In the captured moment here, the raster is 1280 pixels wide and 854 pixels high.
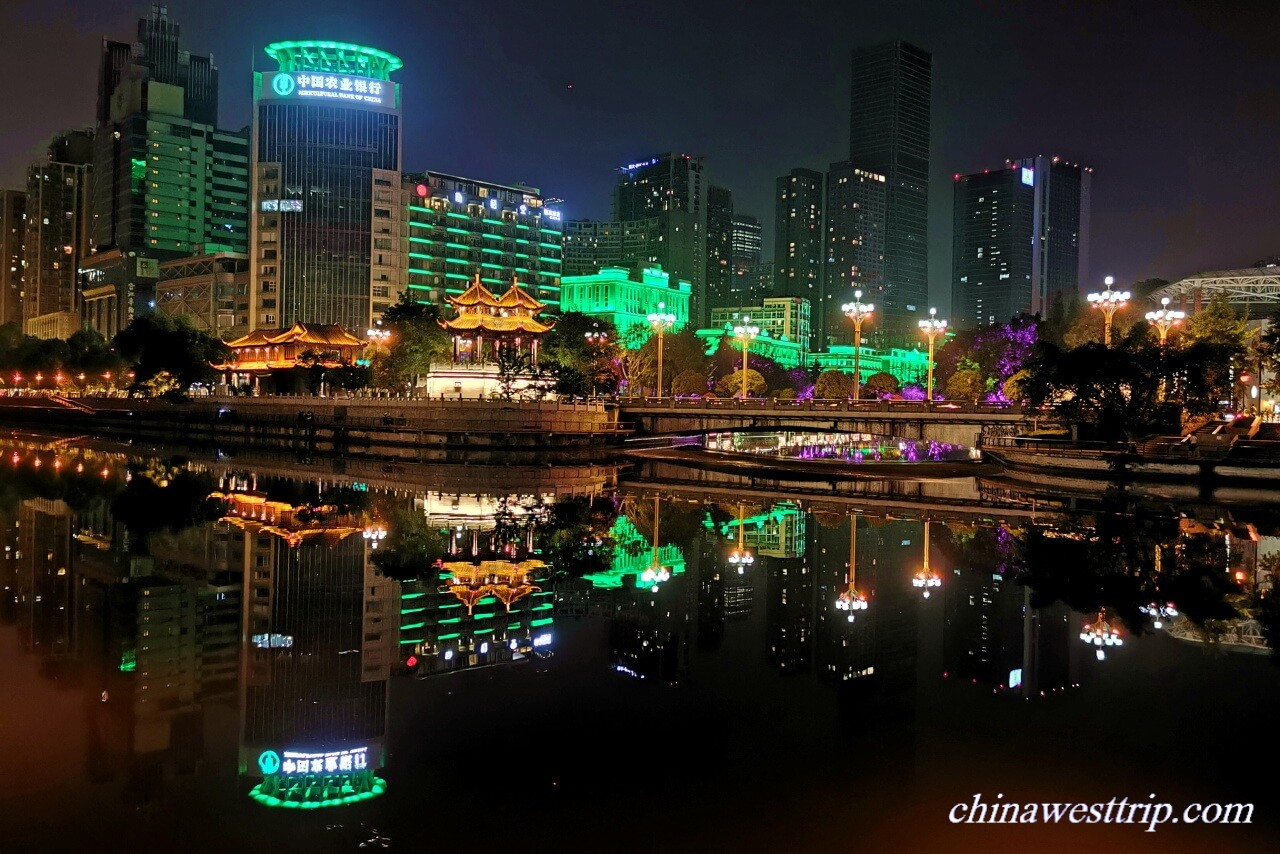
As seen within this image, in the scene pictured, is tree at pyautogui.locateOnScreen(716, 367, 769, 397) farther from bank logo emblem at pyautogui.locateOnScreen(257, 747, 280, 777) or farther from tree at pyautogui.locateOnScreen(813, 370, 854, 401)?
bank logo emblem at pyautogui.locateOnScreen(257, 747, 280, 777)

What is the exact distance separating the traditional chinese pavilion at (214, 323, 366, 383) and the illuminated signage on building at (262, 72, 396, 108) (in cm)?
4585

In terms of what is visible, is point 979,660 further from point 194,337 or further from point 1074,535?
point 194,337

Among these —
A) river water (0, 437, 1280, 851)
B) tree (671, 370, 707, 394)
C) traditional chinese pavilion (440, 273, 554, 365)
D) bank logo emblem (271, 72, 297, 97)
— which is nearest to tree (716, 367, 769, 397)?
tree (671, 370, 707, 394)

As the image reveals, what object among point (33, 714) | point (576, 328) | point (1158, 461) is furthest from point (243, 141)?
point (33, 714)

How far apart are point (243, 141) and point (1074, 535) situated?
18310cm

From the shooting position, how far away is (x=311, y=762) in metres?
11.6

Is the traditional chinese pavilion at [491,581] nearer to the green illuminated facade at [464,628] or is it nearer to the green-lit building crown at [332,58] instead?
the green illuminated facade at [464,628]

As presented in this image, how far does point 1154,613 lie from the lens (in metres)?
19.2

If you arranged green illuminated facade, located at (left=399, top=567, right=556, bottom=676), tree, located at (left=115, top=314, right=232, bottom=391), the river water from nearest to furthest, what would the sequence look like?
the river water → green illuminated facade, located at (left=399, top=567, right=556, bottom=676) → tree, located at (left=115, top=314, right=232, bottom=391)

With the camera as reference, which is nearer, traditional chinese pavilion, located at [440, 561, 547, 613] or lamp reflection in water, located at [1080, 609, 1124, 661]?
lamp reflection in water, located at [1080, 609, 1124, 661]

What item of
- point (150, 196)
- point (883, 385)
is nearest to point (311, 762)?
point (883, 385)

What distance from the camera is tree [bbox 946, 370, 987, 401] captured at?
9619 cm

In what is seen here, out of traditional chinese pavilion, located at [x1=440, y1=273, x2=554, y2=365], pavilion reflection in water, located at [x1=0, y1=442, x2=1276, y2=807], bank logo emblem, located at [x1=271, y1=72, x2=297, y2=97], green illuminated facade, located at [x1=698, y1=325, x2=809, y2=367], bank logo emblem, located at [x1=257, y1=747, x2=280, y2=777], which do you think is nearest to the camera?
bank logo emblem, located at [x1=257, y1=747, x2=280, y2=777]

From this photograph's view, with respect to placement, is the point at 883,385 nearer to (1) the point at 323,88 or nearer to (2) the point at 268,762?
(1) the point at 323,88
